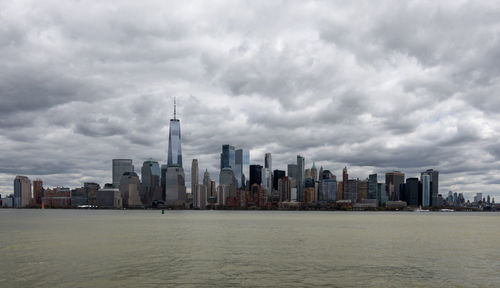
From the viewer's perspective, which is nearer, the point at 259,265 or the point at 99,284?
the point at 99,284

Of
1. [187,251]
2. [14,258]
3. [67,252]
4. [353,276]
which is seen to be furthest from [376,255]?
[14,258]

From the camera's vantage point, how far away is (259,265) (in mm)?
56094

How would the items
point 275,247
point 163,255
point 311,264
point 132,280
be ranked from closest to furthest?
point 132,280
point 311,264
point 163,255
point 275,247

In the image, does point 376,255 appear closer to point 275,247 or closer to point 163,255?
point 275,247

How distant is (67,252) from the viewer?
227 ft

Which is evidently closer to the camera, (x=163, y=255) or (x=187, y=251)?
(x=163, y=255)

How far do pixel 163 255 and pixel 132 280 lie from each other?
67.9 feet

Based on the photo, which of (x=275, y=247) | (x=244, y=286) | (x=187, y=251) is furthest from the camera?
(x=275, y=247)

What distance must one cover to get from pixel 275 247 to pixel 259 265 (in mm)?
22599

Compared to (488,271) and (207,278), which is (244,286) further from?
(488,271)

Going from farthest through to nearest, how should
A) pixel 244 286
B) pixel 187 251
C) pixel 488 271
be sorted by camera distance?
pixel 187 251 < pixel 488 271 < pixel 244 286

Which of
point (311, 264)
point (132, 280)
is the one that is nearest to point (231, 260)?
point (311, 264)

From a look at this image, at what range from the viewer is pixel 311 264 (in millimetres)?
56844

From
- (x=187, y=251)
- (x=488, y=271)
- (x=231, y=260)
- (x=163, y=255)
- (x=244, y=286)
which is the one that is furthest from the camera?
(x=187, y=251)
